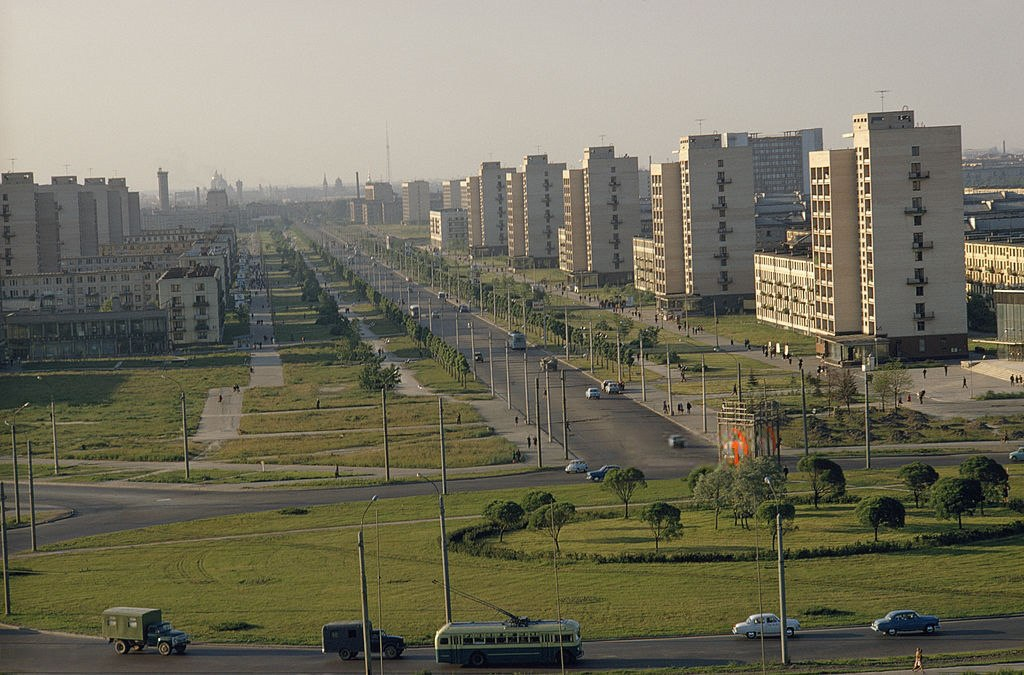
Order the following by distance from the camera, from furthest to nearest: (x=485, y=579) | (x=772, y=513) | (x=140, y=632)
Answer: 1. (x=772, y=513)
2. (x=485, y=579)
3. (x=140, y=632)

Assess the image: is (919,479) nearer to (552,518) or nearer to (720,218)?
(552,518)

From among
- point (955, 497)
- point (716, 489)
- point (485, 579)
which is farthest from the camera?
point (716, 489)

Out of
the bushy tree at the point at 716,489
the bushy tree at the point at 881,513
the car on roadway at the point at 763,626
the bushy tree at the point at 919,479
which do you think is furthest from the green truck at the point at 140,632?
the bushy tree at the point at 919,479

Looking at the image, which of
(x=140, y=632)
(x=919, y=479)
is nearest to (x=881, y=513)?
(x=919, y=479)

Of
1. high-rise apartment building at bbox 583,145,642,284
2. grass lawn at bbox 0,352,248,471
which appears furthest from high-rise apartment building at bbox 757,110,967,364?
high-rise apartment building at bbox 583,145,642,284

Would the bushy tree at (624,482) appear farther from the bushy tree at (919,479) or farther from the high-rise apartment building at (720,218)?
the high-rise apartment building at (720,218)

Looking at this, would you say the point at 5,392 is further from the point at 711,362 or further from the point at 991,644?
the point at 991,644

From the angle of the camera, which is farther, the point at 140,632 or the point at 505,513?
the point at 505,513
